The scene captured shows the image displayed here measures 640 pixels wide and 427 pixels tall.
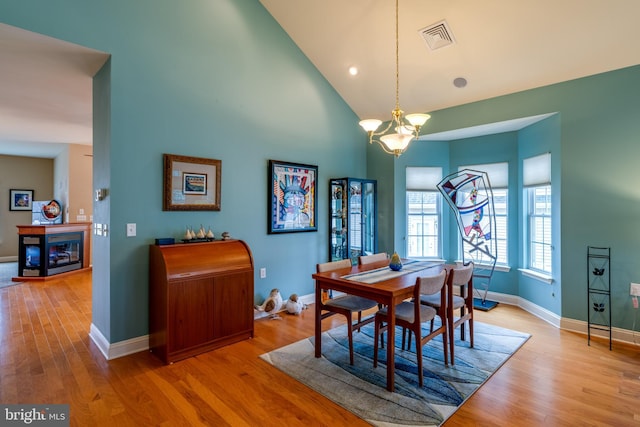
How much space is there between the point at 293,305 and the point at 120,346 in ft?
6.30

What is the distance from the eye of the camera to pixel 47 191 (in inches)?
338

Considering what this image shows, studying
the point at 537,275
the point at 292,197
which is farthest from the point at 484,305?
the point at 292,197

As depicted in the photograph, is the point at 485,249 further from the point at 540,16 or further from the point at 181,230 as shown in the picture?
the point at 181,230

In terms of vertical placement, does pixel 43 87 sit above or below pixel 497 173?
above

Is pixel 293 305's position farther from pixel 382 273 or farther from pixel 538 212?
pixel 538 212

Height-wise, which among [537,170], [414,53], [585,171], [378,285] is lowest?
[378,285]

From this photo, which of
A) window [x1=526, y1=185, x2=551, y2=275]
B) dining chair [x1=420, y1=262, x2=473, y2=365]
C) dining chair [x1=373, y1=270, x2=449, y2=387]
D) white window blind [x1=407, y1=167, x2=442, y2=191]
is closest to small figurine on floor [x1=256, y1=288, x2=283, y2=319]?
dining chair [x1=373, y1=270, x2=449, y2=387]

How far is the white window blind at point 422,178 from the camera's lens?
213 inches

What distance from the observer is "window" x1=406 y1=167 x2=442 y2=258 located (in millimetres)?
5430

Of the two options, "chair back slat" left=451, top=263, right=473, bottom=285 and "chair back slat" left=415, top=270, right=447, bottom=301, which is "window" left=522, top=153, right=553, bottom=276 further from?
"chair back slat" left=415, top=270, right=447, bottom=301

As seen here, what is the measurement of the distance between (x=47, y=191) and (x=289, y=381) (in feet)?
30.7

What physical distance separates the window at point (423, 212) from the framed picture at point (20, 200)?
938 cm

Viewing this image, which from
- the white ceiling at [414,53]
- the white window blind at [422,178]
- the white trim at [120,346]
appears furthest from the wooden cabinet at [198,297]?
the white window blind at [422,178]

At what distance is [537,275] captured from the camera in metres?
4.27
